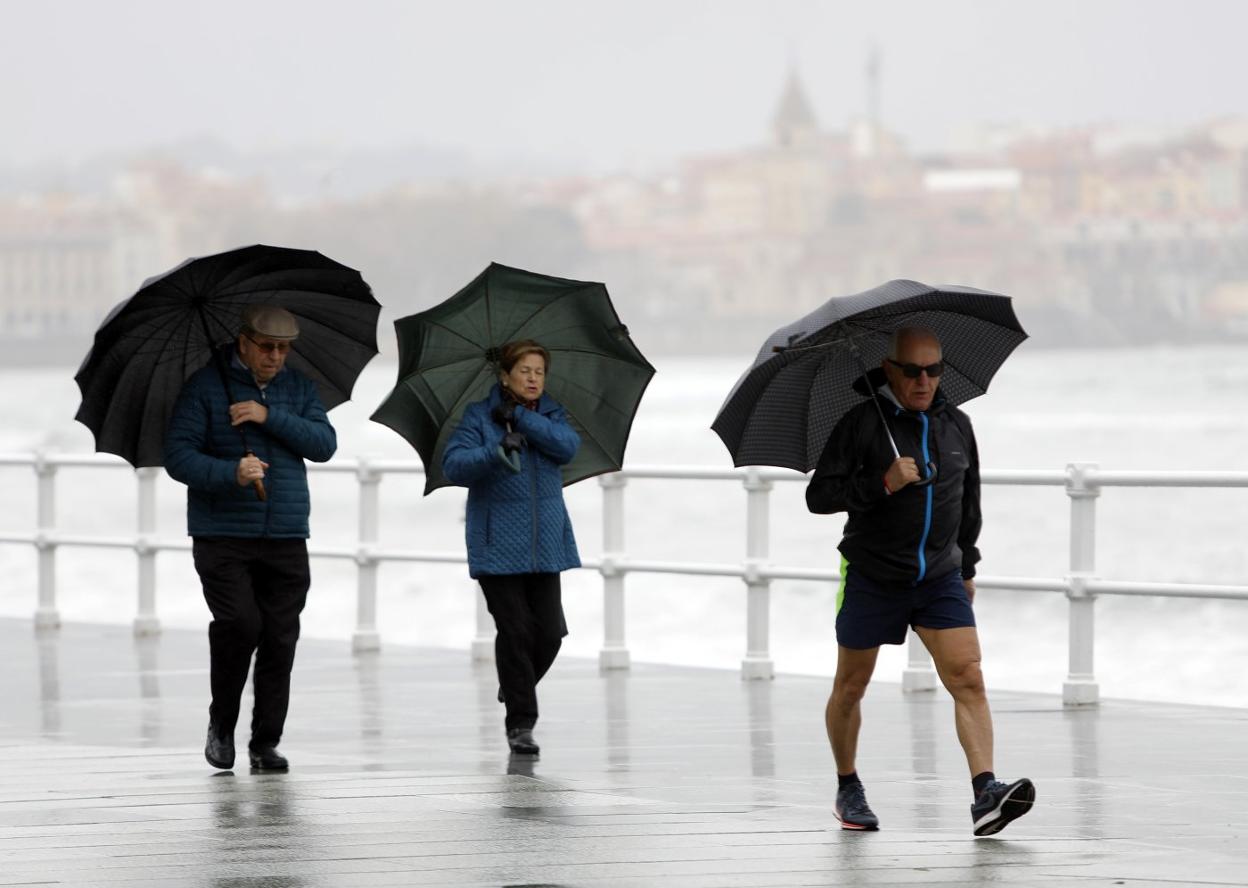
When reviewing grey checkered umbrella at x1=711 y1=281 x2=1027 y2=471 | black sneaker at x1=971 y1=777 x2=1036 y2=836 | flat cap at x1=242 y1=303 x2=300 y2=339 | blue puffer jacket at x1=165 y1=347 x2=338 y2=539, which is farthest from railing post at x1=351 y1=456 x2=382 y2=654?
black sneaker at x1=971 y1=777 x2=1036 y2=836

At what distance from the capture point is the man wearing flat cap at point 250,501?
8.70 m

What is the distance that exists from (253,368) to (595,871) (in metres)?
2.92

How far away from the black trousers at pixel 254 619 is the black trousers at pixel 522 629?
835mm

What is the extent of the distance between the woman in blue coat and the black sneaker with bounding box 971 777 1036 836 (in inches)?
100

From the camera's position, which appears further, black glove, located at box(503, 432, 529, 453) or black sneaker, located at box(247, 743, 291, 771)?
black glove, located at box(503, 432, 529, 453)

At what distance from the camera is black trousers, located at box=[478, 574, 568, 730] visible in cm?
938

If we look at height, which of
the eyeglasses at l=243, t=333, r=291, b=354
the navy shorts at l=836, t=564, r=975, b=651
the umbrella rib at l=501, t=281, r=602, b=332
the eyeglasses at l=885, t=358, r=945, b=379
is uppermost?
the umbrella rib at l=501, t=281, r=602, b=332

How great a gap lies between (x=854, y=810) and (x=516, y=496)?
2430mm

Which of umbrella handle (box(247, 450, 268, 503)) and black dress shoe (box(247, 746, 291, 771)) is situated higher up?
umbrella handle (box(247, 450, 268, 503))

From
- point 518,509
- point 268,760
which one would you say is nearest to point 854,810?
point 518,509

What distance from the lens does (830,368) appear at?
7602 millimetres

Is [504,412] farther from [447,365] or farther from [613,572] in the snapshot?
[613,572]

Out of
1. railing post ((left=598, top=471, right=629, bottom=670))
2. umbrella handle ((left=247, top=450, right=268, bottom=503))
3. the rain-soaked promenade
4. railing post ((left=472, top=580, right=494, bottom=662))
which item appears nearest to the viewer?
the rain-soaked promenade

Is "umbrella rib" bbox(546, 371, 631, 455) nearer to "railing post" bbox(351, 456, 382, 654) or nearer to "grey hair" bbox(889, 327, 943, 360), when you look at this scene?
"grey hair" bbox(889, 327, 943, 360)
